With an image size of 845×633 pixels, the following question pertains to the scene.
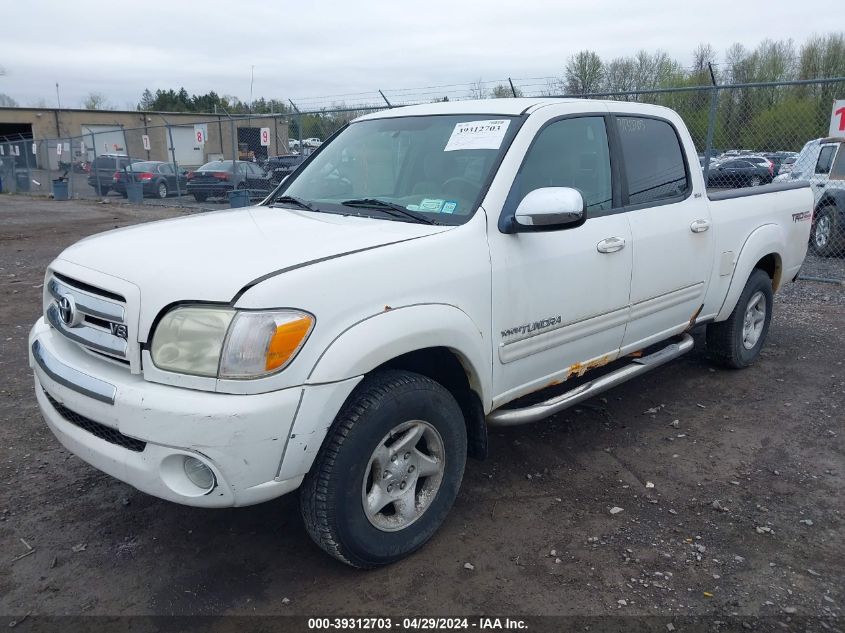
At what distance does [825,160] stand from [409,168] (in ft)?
31.0

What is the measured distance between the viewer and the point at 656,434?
14.3 feet

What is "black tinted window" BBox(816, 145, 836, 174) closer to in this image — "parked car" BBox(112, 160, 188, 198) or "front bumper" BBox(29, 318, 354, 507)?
"front bumper" BBox(29, 318, 354, 507)

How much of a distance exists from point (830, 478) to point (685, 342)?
46.9 inches

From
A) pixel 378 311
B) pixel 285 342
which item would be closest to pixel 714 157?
pixel 378 311

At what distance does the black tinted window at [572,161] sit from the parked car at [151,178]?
22097 mm

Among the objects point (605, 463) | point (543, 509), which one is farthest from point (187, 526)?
point (605, 463)

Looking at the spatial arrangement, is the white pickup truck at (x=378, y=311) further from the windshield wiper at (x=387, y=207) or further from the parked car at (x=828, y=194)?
the parked car at (x=828, y=194)

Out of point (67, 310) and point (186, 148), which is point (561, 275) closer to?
point (67, 310)

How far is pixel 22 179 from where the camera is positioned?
29.8 m

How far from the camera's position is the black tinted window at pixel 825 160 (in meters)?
10.5

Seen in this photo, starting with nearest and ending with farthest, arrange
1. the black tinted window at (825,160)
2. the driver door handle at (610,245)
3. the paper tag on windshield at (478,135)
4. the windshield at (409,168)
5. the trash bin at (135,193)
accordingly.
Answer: the windshield at (409,168) < the paper tag on windshield at (478,135) < the driver door handle at (610,245) < the black tinted window at (825,160) < the trash bin at (135,193)

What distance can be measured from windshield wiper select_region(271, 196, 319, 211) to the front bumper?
4.62 ft

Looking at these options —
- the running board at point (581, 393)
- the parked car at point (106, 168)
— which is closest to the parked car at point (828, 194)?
the running board at point (581, 393)

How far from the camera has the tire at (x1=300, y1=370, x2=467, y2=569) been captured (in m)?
2.63
